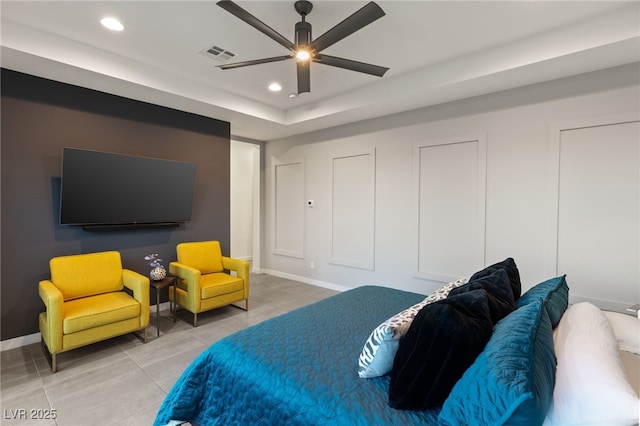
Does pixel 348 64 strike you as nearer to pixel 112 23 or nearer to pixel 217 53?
pixel 217 53

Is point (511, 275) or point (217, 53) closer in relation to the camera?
point (511, 275)

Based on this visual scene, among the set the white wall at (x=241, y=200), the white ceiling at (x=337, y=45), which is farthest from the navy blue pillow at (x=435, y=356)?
the white wall at (x=241, y=200)

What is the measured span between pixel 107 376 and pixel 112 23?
9.75 feet

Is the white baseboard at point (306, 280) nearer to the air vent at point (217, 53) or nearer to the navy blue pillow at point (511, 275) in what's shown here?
the navy blue pillow at point (511, 275)

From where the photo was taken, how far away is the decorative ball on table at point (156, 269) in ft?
11.4

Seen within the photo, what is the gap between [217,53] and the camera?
3105 millimetres

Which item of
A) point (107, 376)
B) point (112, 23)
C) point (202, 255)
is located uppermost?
point (112, 23)

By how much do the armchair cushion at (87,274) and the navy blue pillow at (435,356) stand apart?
10.7 feet

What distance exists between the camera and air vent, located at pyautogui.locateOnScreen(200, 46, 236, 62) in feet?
9.93

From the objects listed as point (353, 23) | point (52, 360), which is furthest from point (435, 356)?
point (52, 360)

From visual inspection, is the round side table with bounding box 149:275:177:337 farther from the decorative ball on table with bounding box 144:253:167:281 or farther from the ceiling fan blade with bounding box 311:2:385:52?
the ceiling fan blade with bounding box 311:2:385:52

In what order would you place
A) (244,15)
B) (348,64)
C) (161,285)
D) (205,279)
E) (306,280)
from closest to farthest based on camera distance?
(244,15)
(348,64)
(161,285)
(205,279)
(306,280)

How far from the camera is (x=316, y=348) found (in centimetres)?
167

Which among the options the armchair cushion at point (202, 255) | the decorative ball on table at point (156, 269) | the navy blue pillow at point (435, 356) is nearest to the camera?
the navy blue pillow at point (435, 356)
